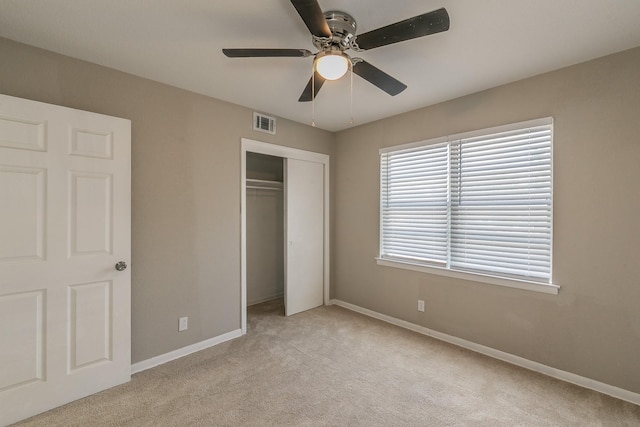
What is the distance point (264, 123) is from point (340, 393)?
9.27 feet

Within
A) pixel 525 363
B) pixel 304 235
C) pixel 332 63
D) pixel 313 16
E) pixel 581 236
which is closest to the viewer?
pixel 313 16

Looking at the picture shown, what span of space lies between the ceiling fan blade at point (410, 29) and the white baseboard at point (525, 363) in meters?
2.75

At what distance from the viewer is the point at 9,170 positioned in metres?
1.83

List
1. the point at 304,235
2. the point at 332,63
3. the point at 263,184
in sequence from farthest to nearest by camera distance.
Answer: the point at 263,184
the point at 304,235
the point at 332,63

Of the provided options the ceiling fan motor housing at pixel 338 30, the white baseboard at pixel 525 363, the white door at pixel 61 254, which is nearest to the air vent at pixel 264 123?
the white door at pixel 61 254

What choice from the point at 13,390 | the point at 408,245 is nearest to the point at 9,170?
the point at 13,390

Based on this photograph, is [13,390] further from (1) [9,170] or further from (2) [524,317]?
(2) [524,317]

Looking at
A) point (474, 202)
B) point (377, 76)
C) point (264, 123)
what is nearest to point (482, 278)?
point (474, 202)

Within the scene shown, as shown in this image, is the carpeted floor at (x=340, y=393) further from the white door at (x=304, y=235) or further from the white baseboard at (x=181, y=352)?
the white door at (x=304, y=235)

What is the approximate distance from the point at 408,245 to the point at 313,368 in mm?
1749

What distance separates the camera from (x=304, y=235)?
153 inches

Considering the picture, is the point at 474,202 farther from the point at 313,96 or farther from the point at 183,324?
the point at 183,324

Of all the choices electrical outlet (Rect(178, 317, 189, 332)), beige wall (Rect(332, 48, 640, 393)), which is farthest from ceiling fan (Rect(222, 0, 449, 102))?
electrical outlet (Rect(178, 317, 189, 332))

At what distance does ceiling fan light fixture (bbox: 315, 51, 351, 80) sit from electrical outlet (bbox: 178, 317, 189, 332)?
Answer: 2.52 m
